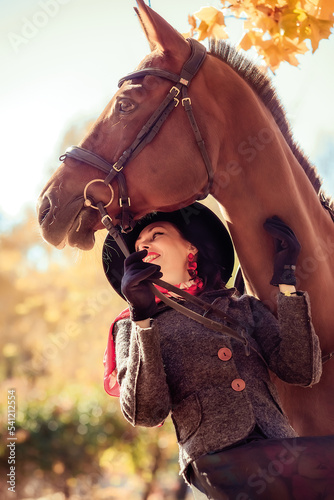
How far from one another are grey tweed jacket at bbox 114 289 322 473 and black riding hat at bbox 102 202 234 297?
0.51 m

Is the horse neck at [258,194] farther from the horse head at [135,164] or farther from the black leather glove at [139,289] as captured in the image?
the black leather glove at [139,289]

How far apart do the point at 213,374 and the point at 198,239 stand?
2.91 ft

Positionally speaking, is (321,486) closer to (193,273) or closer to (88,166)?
(193,273)

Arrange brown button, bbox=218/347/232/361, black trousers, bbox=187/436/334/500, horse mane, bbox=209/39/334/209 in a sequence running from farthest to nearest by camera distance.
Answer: horse mane, bbox=209/39/334/209, brown button, bbox=218/347/232/361, black trousers, bbox=187/436/334/500

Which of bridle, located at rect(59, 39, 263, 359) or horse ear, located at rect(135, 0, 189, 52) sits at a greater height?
horse ear, located at rect(135, 0, 189, 52)

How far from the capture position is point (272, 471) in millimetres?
1762

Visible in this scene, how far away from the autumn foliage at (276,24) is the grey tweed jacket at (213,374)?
1.20 m

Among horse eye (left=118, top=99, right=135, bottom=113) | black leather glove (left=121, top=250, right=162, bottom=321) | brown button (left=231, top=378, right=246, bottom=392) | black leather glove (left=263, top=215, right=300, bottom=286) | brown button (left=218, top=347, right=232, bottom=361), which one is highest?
horse eye (left=118, top=99, right=135, bottom=113)

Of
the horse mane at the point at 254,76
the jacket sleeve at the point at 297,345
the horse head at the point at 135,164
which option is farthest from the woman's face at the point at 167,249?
the horse mane at the point at 254,76

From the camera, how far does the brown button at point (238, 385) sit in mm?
2082

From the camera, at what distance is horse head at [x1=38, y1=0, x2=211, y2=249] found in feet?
7.55

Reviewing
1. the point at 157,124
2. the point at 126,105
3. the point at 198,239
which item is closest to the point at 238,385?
the point at 198,239

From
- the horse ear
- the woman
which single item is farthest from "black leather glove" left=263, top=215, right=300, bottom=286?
the horse ear

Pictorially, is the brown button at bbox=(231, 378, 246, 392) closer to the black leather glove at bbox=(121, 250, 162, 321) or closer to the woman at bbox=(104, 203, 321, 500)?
the woman at bbox=(104, 203, 321, 500)
